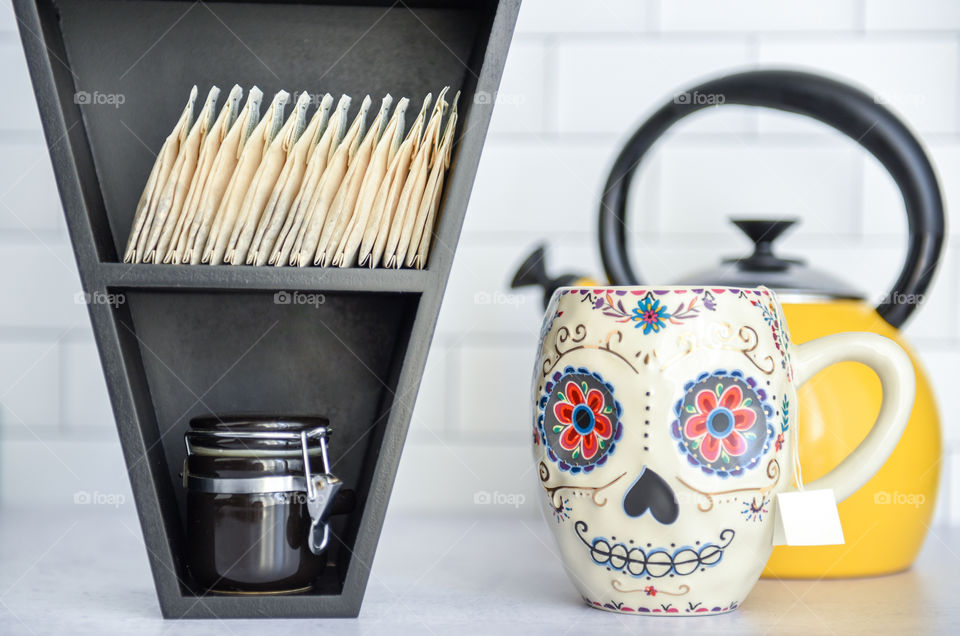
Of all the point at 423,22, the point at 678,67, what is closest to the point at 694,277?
the point at 423,22

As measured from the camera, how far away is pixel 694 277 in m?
0.80

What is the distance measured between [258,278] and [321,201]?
2.9 inches

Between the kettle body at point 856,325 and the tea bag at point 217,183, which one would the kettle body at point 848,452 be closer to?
the kettle body at point 856,325

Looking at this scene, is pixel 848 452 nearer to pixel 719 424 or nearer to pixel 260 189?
pixel 719 424

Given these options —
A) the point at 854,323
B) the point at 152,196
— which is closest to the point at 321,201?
the point at 152,196

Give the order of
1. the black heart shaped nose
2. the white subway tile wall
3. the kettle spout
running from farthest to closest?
1. the white subway tile wall
2. the kettle spout
3. the black heart shaped nose

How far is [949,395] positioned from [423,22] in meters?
0.78

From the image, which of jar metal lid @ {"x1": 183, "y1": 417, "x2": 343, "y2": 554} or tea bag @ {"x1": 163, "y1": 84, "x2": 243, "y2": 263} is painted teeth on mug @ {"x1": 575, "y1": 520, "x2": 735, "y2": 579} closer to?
jar metal lid @ {"x1": 183, "y1": 417, "x2": 343, "y2": 554}

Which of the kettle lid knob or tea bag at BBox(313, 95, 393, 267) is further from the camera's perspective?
the kettle lid knob

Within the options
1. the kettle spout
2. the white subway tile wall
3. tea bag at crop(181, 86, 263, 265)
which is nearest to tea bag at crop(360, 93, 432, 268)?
tea bag at crop(181, 86, 263, 265)

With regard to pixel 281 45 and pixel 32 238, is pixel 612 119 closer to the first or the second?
pixel 281 45

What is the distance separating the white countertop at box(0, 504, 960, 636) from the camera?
633 millimetres

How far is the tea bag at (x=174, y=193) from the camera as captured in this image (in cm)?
66

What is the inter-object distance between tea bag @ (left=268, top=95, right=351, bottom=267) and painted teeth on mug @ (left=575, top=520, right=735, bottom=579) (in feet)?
0.95
